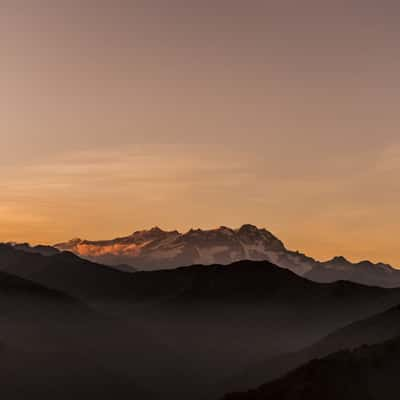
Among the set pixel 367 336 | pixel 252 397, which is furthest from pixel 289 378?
pixel 367 336

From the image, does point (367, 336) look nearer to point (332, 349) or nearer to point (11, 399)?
point (332, 349)

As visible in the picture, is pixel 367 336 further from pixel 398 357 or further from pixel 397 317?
pixel 398 357

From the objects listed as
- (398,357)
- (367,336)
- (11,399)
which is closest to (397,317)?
(367,336)

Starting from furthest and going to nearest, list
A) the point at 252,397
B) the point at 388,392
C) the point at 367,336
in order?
the point at 367,336
the point at 252,397
the point at 388,392

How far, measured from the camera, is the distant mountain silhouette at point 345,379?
12975 cm

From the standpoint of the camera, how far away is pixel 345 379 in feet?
435

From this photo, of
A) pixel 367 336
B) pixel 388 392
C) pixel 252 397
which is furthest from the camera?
pixel 367 336

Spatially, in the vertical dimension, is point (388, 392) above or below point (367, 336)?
below

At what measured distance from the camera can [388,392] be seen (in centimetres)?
12900

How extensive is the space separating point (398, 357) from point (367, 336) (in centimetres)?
5188

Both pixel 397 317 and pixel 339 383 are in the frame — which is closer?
pixel 339 383

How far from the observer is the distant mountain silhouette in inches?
5108

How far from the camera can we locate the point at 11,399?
7771 inches

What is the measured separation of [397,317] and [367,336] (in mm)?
11722
